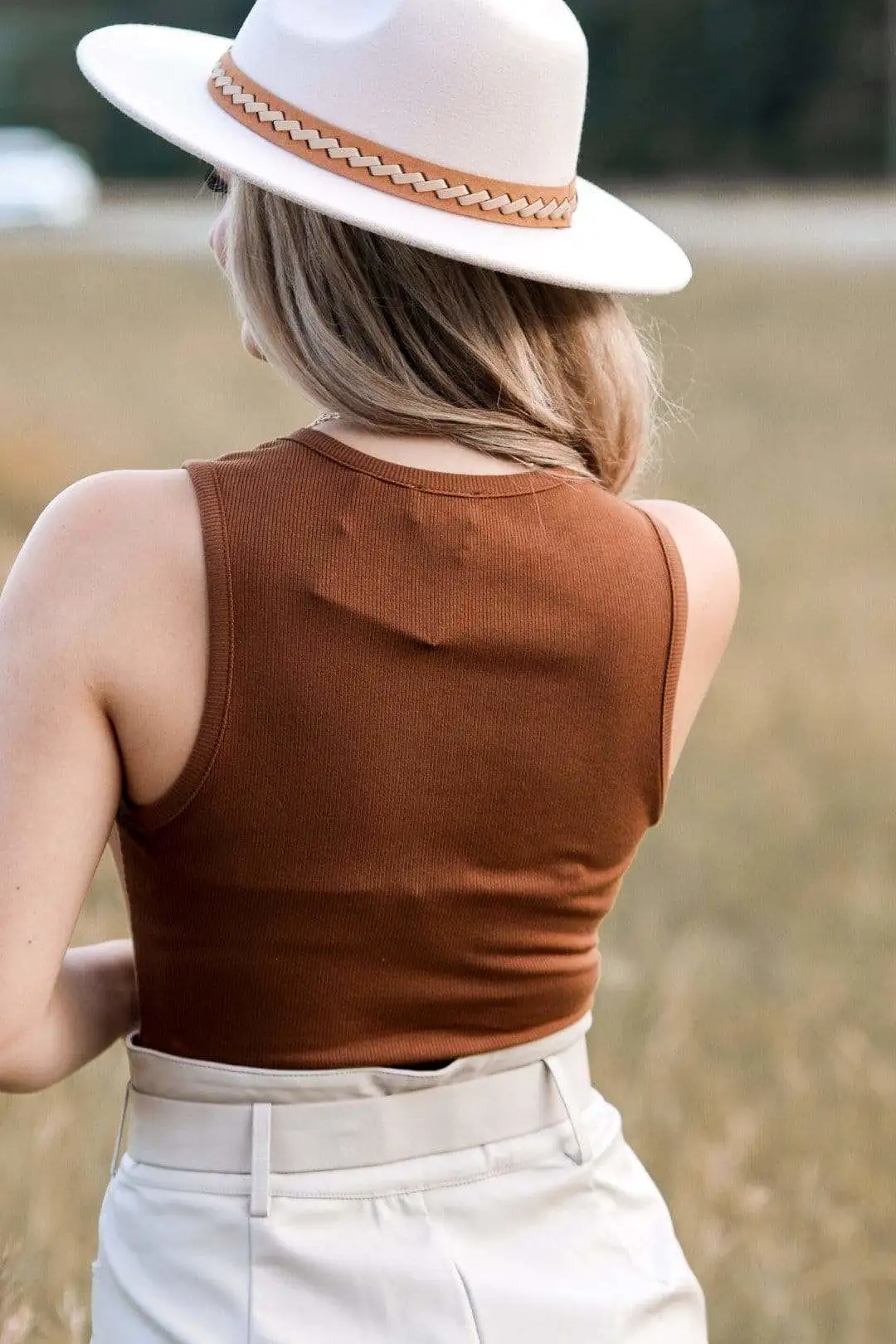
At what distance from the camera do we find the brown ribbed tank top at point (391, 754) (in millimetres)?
1238

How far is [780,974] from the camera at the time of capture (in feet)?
12.9

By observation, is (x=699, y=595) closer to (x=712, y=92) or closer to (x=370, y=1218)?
(x=370, y=1218)

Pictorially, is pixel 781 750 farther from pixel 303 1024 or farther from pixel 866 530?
pixel 303 1024

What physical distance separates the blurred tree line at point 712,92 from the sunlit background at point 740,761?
387 inches

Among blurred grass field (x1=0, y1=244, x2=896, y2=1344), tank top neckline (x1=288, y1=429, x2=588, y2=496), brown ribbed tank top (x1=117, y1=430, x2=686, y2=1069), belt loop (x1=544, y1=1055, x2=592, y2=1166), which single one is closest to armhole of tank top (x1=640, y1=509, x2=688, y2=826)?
brown ribbed tank top (x1=117, y1=430, x2=686, y2=1069)

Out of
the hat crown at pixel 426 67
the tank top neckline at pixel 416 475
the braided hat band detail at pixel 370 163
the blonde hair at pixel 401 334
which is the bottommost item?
the tank top neckline at pixel 416 475

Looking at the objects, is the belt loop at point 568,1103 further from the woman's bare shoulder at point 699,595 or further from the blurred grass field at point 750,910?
the blurred grass field at point 750,910

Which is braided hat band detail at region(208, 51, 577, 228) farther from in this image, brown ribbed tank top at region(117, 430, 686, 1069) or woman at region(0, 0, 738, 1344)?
brown ribbed tank top at region(117, 430, 686, 1069)

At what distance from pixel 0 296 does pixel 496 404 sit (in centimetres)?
1263

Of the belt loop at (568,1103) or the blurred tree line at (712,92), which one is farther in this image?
the blurred tree line at (712,92)

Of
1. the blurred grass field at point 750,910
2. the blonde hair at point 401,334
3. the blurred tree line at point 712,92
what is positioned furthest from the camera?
the blurred tree line at point 712,92

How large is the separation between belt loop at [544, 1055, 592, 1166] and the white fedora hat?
1.86 ft

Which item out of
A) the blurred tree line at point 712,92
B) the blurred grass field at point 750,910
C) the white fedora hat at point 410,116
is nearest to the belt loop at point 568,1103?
the white fedora hat at point 410,116

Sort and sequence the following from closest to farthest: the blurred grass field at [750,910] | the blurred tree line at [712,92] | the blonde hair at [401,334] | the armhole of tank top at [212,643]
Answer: the armhole of tank top at [212,643] < the blonde hair at [401,334] < the blurred grass field at [750,910] < the blurred tree line at [712,92]
